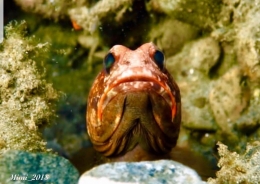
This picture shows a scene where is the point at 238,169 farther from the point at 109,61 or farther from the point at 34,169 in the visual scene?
the point at 109,61

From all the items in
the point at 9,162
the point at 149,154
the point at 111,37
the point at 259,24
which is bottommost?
the point at 9,162

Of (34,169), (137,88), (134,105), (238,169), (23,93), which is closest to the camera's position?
(34,169)

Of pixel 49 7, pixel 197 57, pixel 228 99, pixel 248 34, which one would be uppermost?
pixel 49 7

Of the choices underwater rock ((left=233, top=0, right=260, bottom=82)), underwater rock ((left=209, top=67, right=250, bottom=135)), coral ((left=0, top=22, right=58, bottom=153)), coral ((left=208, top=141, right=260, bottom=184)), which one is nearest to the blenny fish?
coral ((left=0, top=22, right=58, bottom=153))

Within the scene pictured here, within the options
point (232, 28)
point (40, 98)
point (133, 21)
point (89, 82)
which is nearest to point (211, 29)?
point (232, 28)

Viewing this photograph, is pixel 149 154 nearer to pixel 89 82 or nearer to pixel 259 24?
pixel 259 24

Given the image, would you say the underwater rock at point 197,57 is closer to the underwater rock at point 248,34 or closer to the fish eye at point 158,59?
the underwater rock at point 248,34

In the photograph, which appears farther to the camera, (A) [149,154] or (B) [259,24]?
(B) [259,24]

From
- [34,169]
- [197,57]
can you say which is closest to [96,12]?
[197,57]
